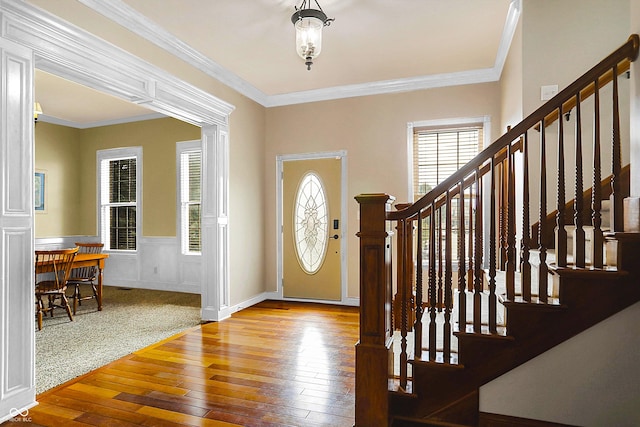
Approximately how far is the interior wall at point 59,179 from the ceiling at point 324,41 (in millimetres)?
1580

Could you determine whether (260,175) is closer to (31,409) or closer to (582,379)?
(31,409)

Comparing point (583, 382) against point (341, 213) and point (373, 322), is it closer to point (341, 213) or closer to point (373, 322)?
point (373, 322)

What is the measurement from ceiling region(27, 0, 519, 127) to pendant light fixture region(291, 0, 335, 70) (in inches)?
4.5

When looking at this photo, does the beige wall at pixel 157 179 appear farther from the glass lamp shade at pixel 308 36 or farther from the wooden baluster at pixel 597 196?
the wooden baluster at pixel 597 196

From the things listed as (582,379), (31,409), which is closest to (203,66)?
(31,409)

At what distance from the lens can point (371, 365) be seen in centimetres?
215

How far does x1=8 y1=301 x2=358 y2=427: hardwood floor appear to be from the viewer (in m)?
2.38

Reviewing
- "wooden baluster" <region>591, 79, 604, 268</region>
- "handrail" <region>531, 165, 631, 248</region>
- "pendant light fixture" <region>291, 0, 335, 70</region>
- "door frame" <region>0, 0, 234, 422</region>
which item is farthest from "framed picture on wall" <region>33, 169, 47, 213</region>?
"wooden baluster" <region>591, 79, 604, 268</region>

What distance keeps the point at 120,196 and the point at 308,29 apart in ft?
→ 17.8

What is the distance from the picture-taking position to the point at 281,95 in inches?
218

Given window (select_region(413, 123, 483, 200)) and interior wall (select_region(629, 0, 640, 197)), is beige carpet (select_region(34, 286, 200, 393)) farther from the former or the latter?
interior wall (select_region(629, 0, 640, 197))

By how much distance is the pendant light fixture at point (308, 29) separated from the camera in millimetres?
3014

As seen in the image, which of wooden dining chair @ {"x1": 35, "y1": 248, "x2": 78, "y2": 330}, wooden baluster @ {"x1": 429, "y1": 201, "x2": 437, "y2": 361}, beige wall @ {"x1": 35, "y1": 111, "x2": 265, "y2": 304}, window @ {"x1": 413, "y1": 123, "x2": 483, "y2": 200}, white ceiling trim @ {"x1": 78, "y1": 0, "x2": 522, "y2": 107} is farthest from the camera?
beige wall @ {"x1": 35, "y1": 111, "x2": 265, "y2": 304}

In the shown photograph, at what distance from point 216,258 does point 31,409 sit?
2.31m
